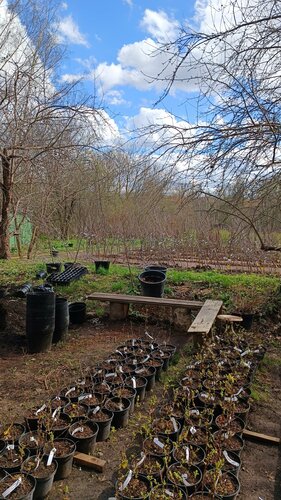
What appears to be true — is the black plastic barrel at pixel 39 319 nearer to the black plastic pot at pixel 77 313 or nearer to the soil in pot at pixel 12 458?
the black plastic pot at pixel 77 313

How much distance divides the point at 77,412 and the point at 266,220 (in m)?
3.03

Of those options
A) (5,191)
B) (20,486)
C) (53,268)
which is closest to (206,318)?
(20,486)

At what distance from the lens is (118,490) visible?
191 cm

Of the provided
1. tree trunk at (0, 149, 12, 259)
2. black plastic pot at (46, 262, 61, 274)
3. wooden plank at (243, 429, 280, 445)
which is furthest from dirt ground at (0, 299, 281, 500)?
tree trunk at (0, 149, 12, 259)

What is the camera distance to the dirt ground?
2168 millimetres

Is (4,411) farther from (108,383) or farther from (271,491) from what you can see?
(271,491)

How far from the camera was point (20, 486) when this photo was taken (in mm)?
1909

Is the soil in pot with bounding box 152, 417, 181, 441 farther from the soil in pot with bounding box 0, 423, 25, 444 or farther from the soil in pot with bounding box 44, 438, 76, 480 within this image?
the soil in pot with bounding box 0, 423, 25, 444

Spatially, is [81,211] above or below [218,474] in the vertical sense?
above

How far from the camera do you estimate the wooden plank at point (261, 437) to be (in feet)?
8.58

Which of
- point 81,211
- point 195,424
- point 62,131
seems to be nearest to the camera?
point 195,424

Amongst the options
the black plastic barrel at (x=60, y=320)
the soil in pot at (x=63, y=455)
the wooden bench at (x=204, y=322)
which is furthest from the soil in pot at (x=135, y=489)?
the black plastic barrel at (x=60, y=320)

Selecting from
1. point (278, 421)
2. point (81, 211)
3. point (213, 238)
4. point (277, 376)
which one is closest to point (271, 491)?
point (278, 421)

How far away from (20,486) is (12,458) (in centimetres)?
26
